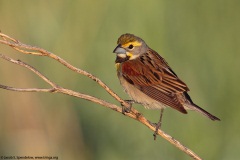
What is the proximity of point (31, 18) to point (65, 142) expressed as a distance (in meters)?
1.01

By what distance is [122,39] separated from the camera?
4559 millimetres

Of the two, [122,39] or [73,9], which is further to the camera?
[73,9]

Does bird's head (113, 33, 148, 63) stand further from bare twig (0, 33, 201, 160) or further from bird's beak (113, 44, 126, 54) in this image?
bare twig (0, 33, 201, 160)

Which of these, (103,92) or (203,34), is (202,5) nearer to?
(203,34)

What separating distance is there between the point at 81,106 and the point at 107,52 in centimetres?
47

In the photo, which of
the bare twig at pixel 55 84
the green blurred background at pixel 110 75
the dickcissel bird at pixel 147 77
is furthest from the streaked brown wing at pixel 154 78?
the bare twig at pixel 55 84

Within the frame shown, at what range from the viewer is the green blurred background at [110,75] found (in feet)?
15.2

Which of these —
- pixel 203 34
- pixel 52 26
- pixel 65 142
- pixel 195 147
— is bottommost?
pixel 195 147

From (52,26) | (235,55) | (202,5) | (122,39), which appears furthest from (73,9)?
(235,55)

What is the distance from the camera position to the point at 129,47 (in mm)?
4699

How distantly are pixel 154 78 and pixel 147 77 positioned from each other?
Result: 0.05m

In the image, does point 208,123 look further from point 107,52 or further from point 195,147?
point 107,52

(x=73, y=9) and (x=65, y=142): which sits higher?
(x=73, y=9)

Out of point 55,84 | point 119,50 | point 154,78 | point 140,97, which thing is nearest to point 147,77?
point 154,78
